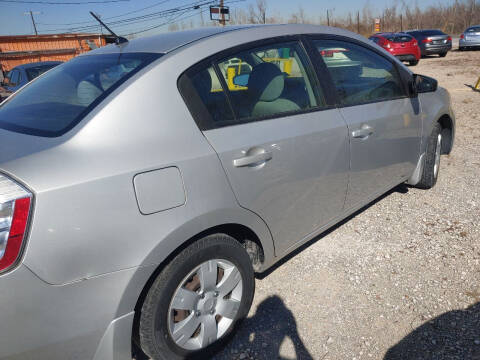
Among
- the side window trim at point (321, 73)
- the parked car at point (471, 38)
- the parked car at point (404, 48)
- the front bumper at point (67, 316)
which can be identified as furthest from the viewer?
the parked car at point (471, 38)

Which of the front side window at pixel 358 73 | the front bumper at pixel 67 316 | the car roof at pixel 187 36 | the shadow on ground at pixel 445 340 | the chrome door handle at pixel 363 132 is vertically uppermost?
the car roof at pixel 187 36

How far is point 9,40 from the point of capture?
2759 centimetres

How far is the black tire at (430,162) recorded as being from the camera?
3.71 meters

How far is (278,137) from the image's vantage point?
210 cm

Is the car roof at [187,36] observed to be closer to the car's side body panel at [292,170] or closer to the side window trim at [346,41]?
the side window trim at [346,41]

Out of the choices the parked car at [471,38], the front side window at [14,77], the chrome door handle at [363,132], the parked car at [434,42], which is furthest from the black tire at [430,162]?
the parked car at [471,38]

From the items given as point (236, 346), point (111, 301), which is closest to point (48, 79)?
point (111, 301)

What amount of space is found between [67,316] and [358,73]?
8.67 ft

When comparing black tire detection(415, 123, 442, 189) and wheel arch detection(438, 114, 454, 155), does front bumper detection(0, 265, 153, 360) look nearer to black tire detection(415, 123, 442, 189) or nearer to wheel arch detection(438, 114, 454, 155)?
black tire detection(415, 123, 442, 189)

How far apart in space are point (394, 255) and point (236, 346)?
1515 millimetres

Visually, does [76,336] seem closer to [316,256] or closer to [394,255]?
[316,256]

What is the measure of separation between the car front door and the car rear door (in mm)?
179

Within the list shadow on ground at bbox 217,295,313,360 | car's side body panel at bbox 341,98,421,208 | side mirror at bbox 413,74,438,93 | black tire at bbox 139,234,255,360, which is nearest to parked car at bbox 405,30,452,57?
side mirror at bbox 413,74,438,93

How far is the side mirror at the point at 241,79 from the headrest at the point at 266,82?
2 cm
